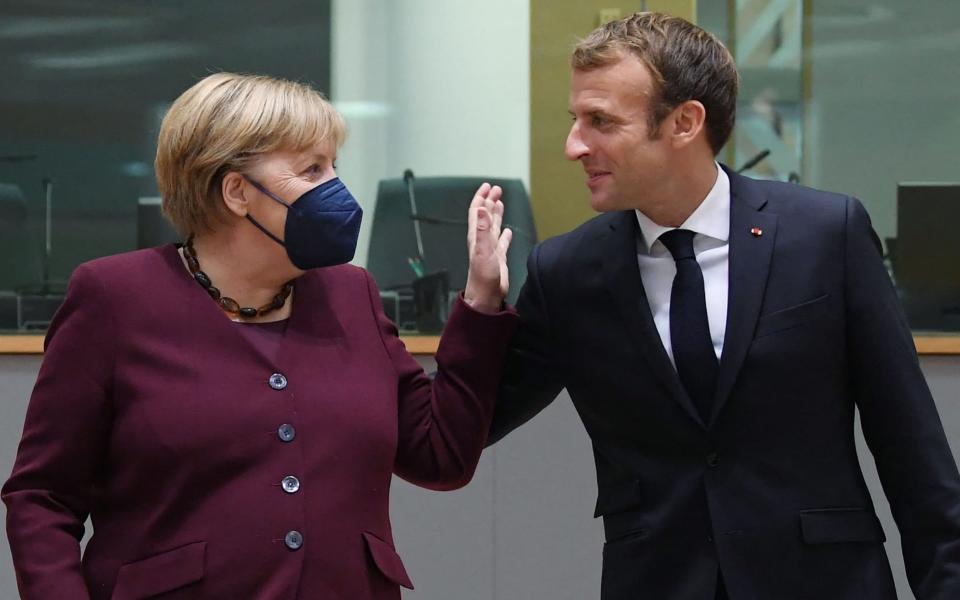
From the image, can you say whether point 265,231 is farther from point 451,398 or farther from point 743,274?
point 743,274

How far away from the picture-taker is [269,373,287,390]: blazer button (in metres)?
1.98

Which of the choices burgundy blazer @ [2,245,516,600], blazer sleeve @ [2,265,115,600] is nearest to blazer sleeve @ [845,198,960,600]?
burgundy blazer @ [2,245,516,600]

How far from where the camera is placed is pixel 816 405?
1.99 metres

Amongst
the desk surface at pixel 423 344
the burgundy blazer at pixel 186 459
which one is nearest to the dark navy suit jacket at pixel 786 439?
the burgundy blazer at pixel 186 459

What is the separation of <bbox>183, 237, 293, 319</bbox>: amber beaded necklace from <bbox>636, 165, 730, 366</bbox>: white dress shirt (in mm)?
556

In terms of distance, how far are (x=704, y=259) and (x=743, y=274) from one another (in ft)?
0.25

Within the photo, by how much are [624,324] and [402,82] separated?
248 cm

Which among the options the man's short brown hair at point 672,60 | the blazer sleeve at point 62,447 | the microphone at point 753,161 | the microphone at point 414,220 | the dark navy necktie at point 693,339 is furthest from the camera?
the microphone at point 753,161

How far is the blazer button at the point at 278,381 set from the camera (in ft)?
6.48

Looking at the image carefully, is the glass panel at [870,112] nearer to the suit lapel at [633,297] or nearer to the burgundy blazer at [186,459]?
the suit lapel at [633,297]

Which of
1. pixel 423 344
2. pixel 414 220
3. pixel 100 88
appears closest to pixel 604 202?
pixel 423 344

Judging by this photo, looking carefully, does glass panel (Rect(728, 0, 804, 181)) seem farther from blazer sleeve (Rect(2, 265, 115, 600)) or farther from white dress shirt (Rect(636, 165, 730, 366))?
blazer sleeve (Rect(2, 265, 115, 600))

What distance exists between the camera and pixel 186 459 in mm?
1900

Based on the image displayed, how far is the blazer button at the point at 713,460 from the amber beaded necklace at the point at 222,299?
2.18 feet
